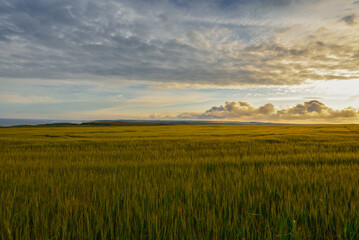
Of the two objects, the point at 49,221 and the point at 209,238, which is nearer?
the point at 209,238

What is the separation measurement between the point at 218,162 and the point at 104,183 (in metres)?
3.42

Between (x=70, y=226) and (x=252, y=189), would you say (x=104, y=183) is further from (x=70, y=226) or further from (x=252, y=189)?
(x=252, y=189)

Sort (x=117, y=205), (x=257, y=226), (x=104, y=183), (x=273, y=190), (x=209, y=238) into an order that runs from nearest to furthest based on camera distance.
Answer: (x=209, y=238) < (x=257, y=226) < (x=117, y=205) < (x=273, y=190) < (x=104, y=183)

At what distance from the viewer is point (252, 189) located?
3443 millimetres

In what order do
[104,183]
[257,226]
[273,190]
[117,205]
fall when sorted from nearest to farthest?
[257,226], [117,205], [273,190], [104,183]

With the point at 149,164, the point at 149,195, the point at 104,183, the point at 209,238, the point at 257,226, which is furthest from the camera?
the point at 149,164

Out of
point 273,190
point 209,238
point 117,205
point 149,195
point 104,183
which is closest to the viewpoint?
point 209,238

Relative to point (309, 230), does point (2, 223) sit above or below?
above

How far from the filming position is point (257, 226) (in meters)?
2.30

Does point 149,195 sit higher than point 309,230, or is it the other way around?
point 149,195

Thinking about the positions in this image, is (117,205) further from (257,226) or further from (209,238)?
(257,226)

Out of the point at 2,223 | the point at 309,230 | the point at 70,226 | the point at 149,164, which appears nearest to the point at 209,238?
the point at 309,230

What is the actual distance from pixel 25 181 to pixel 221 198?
3.93 m

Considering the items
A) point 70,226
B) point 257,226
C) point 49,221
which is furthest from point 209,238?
point 49,221
